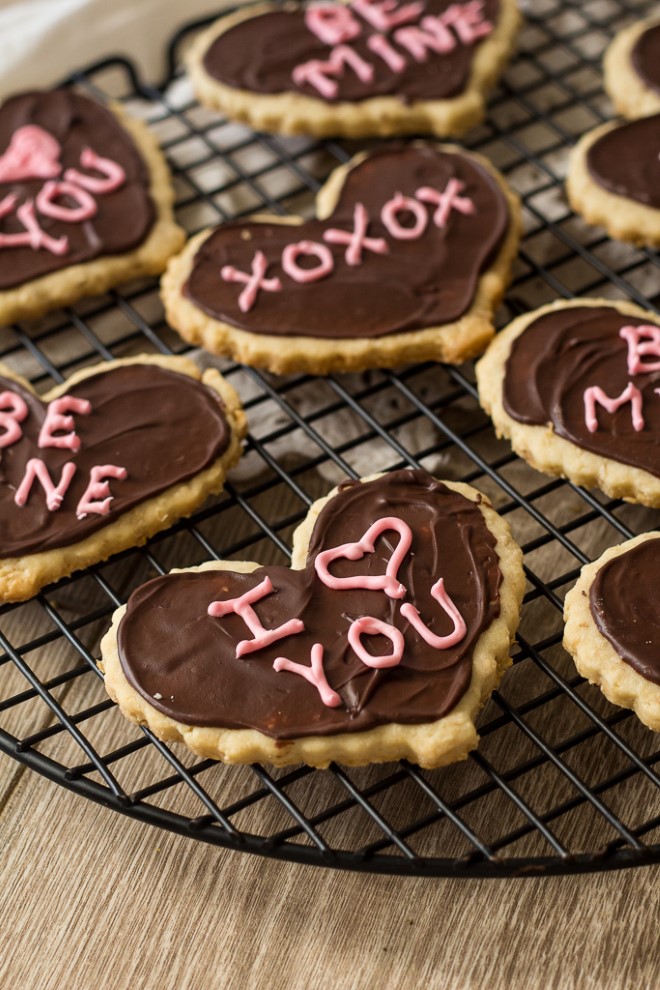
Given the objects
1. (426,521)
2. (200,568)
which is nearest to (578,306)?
(426,521)

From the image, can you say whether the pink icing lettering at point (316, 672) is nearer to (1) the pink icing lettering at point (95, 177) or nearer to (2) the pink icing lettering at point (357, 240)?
(2) the pink icing lettering at point (357, 240)

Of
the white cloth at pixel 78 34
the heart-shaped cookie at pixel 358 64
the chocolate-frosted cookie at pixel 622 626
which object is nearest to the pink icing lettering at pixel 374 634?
the chocolate-frosted cookie at pixel 622 626

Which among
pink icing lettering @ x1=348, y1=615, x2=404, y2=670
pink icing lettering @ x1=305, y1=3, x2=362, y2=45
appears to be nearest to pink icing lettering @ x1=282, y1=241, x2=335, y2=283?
pink icing lettering @ x1=305, y1=3, x2=362, y2=45

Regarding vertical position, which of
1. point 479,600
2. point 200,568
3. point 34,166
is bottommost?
point 479,600

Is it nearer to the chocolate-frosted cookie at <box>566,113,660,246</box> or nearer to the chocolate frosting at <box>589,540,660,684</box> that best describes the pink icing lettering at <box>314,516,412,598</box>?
the chocolate frosting at <box>589,540,660,684</box>

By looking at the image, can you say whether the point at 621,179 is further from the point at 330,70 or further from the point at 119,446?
the point at 119,446

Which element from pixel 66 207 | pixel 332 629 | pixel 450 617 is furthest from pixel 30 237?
pixel 450 617

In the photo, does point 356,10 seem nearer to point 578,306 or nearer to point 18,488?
point 578,306
